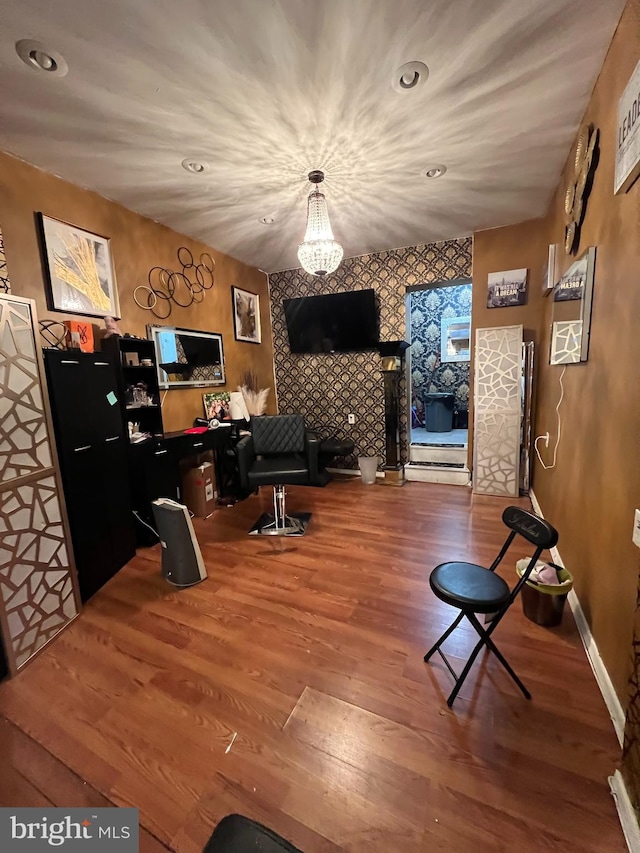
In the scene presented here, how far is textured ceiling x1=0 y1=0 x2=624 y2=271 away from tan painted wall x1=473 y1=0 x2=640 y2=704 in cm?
31

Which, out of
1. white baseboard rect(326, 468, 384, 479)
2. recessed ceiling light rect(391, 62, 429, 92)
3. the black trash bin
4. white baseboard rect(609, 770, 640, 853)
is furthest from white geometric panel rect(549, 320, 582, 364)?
the black trash bin

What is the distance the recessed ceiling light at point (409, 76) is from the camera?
1625 mm

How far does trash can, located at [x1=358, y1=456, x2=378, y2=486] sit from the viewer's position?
4.27 meters

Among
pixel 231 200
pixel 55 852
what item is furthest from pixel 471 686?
pixel 231 200

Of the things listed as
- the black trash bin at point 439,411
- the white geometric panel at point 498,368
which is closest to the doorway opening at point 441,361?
the black trash bin at point 439,411

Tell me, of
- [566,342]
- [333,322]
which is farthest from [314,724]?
[333,322]

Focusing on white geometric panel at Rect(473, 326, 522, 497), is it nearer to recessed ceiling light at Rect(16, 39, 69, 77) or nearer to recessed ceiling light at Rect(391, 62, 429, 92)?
recessed ceiling light at Rect(391, 62, 429, 92)

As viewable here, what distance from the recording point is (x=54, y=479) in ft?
6.11

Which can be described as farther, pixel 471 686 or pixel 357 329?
pixel 357 329

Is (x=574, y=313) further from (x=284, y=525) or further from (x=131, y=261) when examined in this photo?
(x=131, y=261)

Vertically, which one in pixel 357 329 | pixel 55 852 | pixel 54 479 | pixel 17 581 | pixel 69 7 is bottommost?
pixel 55 852

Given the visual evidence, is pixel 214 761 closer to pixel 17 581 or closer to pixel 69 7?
pixel 17 581

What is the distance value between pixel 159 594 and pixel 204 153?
2900mm

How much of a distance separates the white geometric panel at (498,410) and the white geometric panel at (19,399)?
368 centimetres
